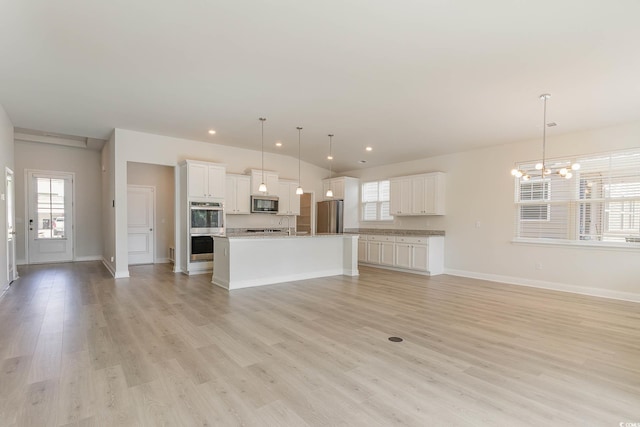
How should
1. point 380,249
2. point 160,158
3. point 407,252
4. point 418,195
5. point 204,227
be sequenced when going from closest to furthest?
1. point 160,158
2. point 204,227
3. point 407,252
4. point 418,195
5. point 380,249

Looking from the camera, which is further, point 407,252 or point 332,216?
point 332,216

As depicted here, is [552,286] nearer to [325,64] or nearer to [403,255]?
[403,255]

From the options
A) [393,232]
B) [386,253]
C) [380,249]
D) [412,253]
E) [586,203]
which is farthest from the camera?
[393,232]

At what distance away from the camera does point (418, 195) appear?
25.3 ft

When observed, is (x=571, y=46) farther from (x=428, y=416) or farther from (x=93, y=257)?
(x=93, y=257)

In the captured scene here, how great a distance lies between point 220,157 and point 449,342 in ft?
20.9

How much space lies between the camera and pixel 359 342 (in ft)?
10.7

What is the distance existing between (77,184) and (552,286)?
11.3 m

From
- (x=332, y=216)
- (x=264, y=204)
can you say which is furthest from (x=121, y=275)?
(x=332, y=216)

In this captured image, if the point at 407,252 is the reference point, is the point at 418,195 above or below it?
above

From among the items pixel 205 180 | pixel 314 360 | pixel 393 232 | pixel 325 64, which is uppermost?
pixel 325 64

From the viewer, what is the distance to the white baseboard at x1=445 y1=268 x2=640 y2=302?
513 cm

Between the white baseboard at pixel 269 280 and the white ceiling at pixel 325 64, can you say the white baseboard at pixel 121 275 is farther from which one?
the white ceiling at pixel 325 64

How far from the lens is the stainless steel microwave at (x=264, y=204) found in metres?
7.97
